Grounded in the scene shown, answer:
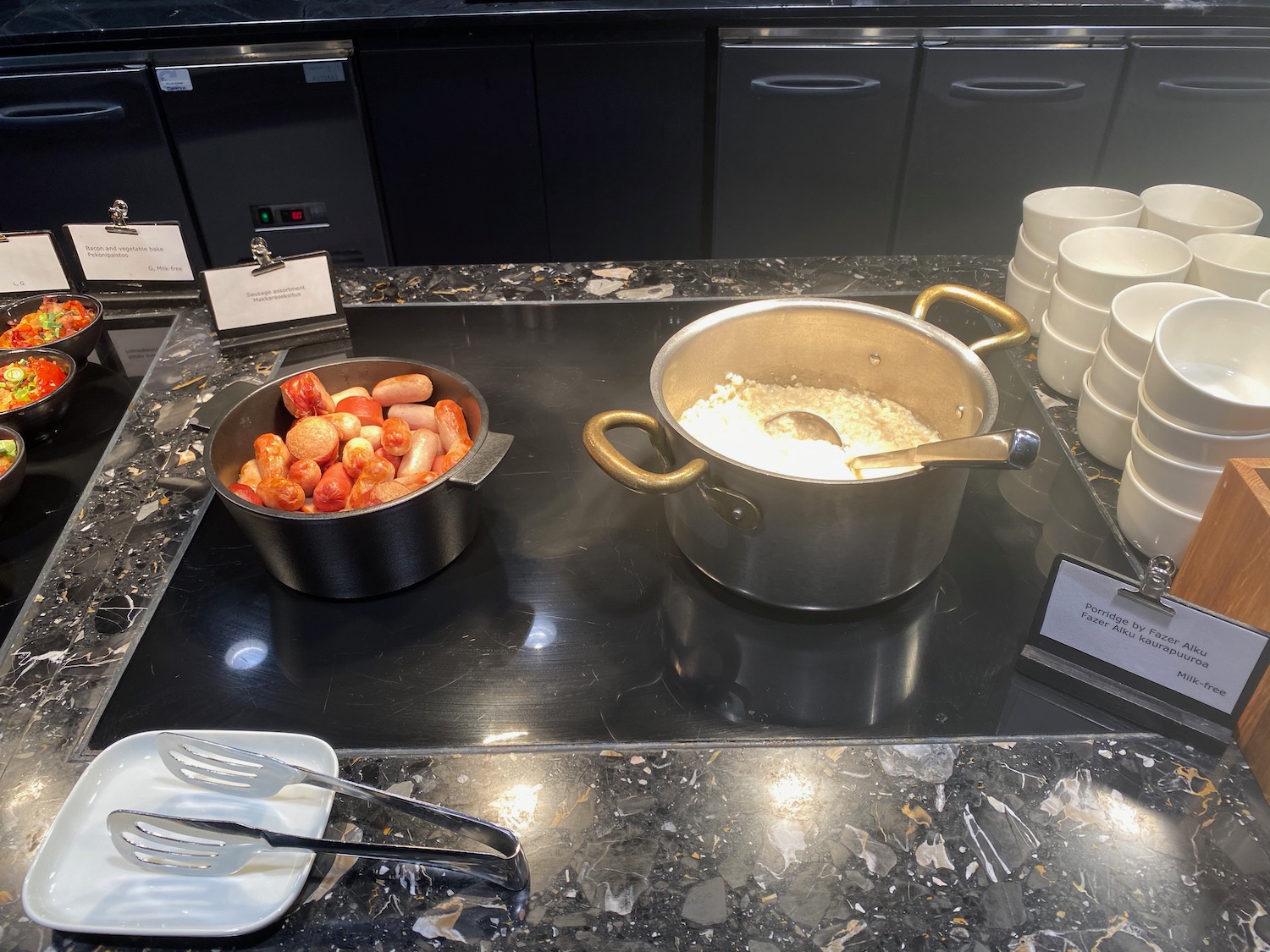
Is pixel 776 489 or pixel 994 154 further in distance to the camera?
pixel 994 154

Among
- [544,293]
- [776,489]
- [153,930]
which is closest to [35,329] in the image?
[544,293]

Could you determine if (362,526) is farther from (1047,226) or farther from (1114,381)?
(1047,226)

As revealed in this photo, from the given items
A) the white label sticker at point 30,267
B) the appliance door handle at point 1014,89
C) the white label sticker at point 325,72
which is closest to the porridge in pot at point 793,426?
the white label sticker at point 30,267

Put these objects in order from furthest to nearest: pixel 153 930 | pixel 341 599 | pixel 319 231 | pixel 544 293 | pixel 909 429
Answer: pixel 319 231, pixel 544 293, pixel 909 429, pixel 341 599, pixel 153 930

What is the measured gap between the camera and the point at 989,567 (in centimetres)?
94

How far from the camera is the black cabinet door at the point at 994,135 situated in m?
2.28

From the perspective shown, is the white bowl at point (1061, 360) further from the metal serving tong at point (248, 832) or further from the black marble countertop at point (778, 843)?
the metal serving tong at point (248, 832)

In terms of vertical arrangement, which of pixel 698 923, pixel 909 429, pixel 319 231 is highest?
pixel 909 429

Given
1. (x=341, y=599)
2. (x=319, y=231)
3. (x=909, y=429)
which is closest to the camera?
(x=341, y=599)

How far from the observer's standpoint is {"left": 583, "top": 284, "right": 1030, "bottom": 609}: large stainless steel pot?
0.77 meters

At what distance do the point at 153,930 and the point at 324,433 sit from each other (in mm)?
491

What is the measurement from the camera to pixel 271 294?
4.17 feet

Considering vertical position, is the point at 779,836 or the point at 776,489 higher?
the point at 776,489

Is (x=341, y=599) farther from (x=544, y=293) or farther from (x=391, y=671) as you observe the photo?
(x=544, y=293)
